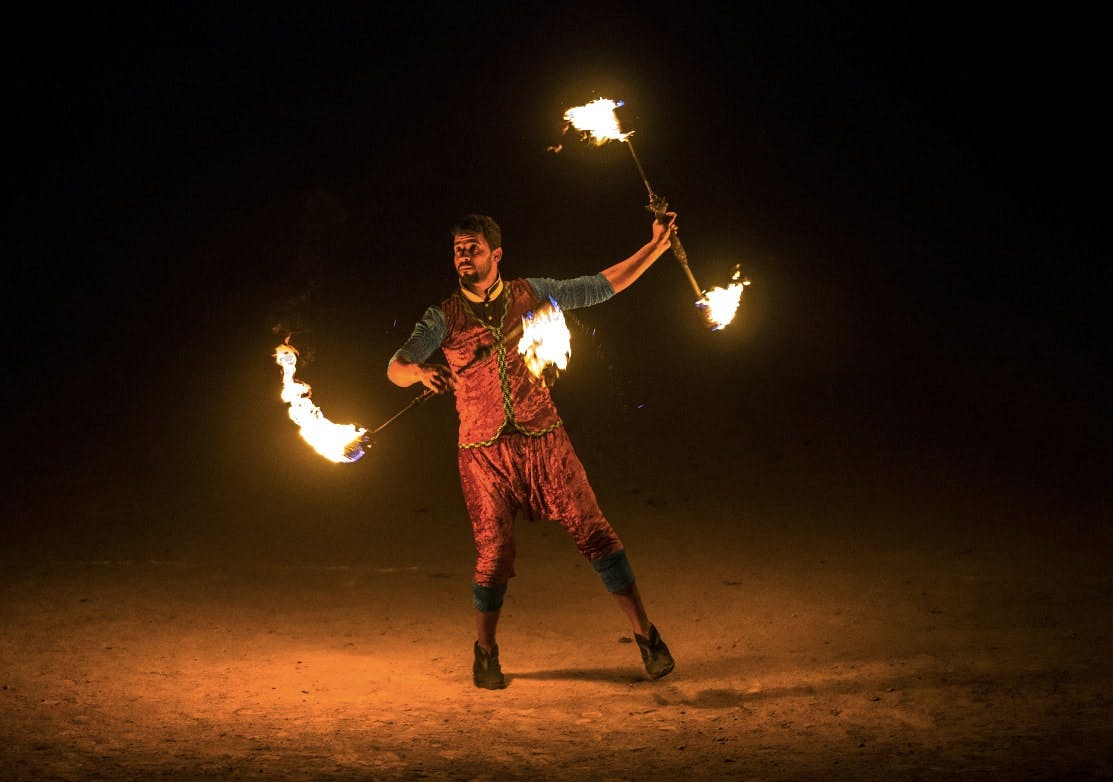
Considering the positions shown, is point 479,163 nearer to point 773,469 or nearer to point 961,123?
point 961,123

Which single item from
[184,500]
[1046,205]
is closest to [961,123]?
[1046,205]

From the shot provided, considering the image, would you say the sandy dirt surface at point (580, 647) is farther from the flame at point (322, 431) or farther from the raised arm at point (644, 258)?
the raised arm at point (644, 258)

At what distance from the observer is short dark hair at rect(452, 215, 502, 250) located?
19.1ft

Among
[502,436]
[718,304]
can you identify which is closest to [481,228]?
[502,436]

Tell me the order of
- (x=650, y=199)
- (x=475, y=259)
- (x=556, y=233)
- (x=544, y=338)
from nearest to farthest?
(x=544, y=338), (x=475, y=259), (x=650, y=199), (x=556, y=233)

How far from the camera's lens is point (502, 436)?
5.80m

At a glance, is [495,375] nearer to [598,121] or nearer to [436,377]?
[436,377]

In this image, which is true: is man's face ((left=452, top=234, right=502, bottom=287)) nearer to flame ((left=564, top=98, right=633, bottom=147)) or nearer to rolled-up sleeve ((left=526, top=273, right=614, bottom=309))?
rolled-up sleeve ((left=526, top=273, right=614, bottom=309))

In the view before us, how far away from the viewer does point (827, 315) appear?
15.1m

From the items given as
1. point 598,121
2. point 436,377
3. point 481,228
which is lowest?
point 436,377

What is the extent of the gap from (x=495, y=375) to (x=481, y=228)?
0.68 m

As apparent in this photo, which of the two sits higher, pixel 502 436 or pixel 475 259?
pixel 475 259

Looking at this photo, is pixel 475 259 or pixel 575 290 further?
pixel 575 290

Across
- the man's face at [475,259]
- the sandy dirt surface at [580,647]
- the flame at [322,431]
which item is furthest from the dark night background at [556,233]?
the man's face at [475,259]
